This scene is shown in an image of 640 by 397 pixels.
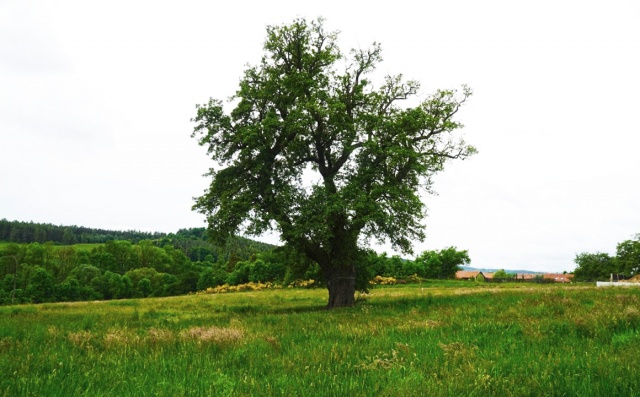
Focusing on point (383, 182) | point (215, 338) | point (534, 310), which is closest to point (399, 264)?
point (383, 182)

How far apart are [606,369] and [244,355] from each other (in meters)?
5.70

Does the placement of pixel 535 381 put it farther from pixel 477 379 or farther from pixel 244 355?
pixel 244 355

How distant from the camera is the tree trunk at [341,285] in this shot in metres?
21.7

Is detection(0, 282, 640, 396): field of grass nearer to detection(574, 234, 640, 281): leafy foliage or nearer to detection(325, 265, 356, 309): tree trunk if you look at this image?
detection(325, 265, 356, 309): tree trunk

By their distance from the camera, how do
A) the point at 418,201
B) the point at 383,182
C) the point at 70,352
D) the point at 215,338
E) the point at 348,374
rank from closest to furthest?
the point at 348,374 < the point at 70,352 < the point at 215,338 < the point at 418,201 < the point at 383,182

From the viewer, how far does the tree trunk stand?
21.7 m

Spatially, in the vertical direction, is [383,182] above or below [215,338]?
above

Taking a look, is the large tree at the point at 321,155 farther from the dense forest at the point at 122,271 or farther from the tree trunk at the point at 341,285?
the dense forest at the point at 122,271

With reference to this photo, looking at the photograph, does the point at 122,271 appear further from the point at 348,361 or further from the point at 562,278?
the point at 562,278

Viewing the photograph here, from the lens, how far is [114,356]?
7117 mm

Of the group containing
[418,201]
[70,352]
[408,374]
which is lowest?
[70,352]

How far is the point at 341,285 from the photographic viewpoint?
21.9m

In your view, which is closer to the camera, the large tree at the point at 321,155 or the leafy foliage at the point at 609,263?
the large tree at the point at 321,155

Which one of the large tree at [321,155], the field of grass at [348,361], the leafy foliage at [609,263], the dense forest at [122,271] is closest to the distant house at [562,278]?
the leafy foliage at [609,263]
